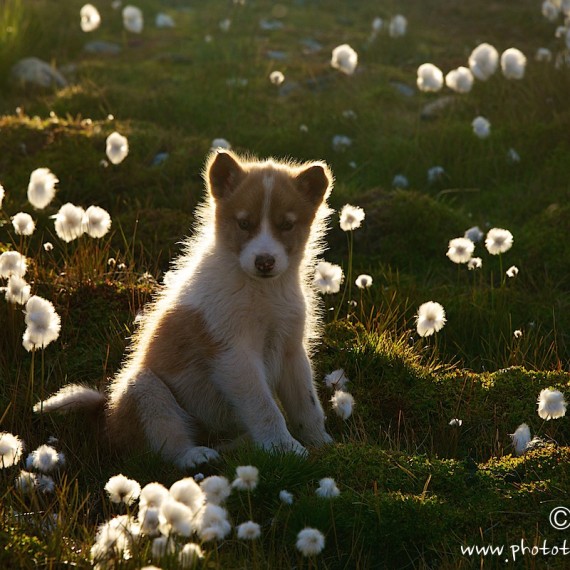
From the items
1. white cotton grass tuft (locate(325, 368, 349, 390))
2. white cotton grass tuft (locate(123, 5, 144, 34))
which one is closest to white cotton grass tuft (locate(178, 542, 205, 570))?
white cotton grass tuft (locate(325, 368, 349, 390))

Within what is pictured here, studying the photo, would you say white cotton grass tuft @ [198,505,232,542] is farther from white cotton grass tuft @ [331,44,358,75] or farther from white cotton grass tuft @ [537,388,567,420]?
white cotton grass tuft @ [331,44,358,75]

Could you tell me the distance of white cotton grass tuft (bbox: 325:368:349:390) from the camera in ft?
20.2

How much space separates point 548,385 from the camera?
238 inches

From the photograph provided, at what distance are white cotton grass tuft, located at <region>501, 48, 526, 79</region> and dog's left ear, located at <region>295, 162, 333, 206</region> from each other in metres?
5.60

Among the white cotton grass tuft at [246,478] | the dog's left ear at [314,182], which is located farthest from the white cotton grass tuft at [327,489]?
the dog's left ear at [314,182]

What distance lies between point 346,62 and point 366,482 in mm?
7421

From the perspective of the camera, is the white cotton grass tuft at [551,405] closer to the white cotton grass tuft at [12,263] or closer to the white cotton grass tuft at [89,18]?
the white cotton grass tuft at [12,263]

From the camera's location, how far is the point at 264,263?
5.27 meters

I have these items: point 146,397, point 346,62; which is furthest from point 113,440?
point 346,62

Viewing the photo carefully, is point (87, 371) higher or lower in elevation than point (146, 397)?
lower

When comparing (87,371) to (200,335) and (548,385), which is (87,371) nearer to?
(200,335)

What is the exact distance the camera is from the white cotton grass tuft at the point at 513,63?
10.7 m

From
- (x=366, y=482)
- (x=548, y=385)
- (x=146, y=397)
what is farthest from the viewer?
(x=548, y=385)

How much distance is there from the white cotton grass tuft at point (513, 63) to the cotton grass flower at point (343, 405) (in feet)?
20.8
